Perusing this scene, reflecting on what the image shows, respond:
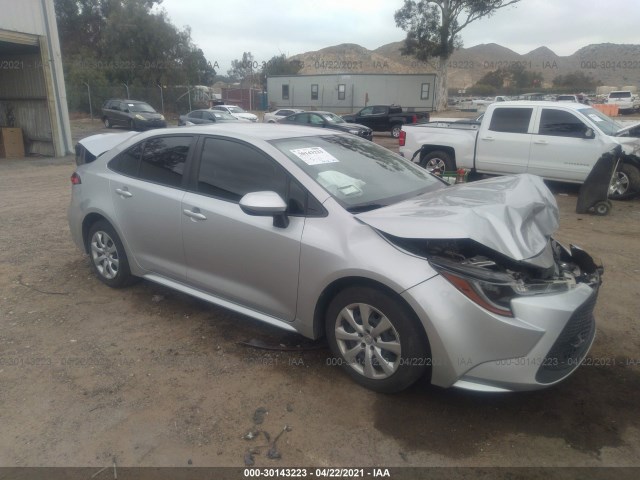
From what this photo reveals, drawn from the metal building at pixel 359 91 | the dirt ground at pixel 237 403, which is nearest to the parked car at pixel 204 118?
the dirt ground at pixel 237 403

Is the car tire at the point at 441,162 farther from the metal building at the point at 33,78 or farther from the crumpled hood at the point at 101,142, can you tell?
the metal building at the point at 33,78

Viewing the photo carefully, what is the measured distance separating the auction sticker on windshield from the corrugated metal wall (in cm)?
1443

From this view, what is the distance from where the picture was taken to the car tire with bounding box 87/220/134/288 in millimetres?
4586

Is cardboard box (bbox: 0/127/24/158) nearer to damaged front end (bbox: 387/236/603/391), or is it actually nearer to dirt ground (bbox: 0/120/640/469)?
dirt ground (bbox: 0/120/640/469)

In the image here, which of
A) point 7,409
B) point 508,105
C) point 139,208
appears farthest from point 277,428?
point 508,105

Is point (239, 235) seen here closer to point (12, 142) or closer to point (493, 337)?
point (493, 337)

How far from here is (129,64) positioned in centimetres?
3819

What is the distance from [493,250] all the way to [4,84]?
719 inches

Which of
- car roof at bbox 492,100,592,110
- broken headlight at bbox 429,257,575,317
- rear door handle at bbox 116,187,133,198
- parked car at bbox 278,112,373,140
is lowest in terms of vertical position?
parked car at bbox 278,112,373,140

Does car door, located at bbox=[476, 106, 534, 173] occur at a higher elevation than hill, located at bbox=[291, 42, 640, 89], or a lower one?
lower

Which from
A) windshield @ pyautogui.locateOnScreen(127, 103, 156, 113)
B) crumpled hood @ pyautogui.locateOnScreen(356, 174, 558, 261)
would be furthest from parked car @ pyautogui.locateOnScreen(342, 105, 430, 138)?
crumpled hood @ pyautogui.locateOnScreen(356, 174, 558, 261)

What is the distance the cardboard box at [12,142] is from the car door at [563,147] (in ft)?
50.5

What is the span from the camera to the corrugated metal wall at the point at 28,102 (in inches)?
596

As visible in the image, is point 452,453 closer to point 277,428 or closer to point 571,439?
point 571,439
